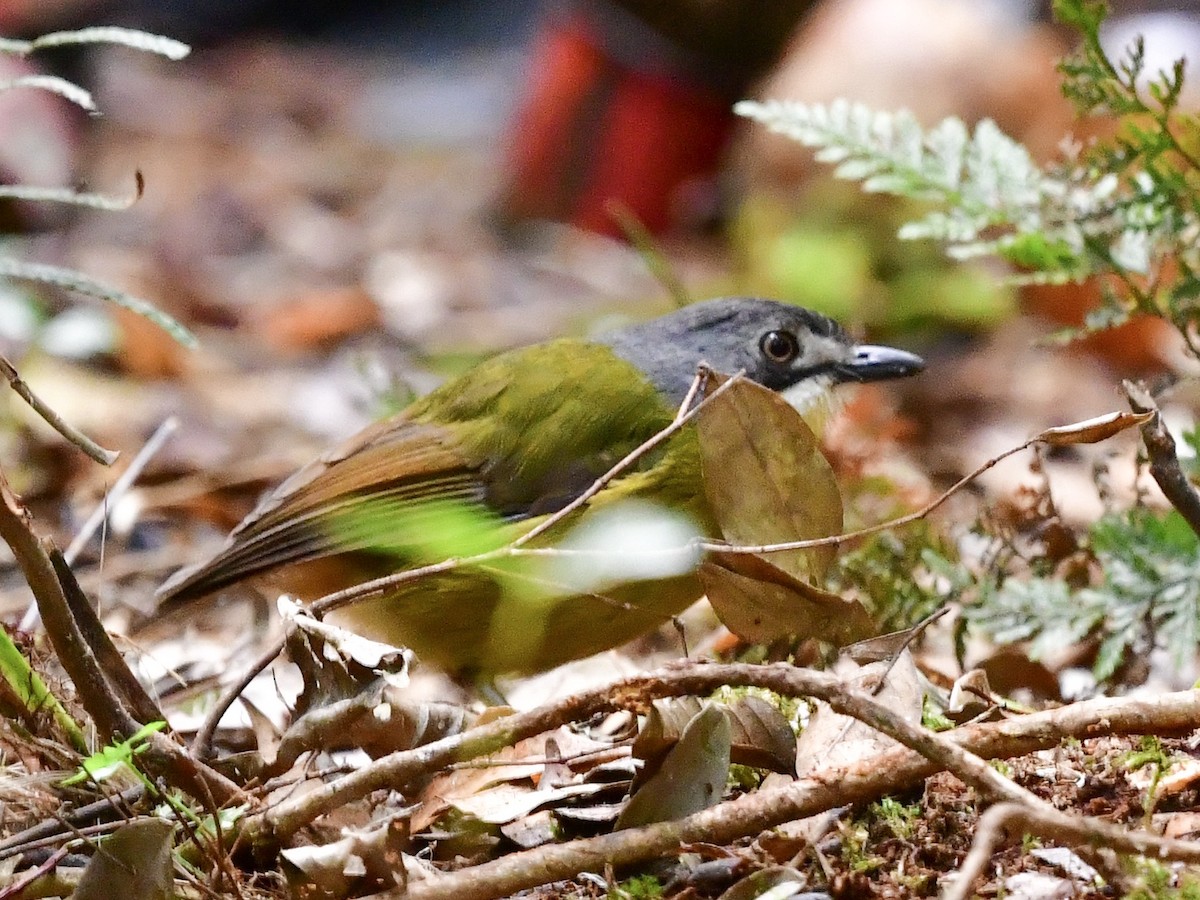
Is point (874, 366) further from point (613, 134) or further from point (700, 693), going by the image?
point (613, 134)

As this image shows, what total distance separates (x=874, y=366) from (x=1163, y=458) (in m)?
1.76

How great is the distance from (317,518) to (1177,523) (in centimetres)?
202

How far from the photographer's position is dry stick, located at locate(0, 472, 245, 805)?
2066mm

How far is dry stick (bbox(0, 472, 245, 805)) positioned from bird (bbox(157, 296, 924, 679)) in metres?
0.88

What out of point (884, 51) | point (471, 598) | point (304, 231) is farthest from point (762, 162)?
point (471, 598)

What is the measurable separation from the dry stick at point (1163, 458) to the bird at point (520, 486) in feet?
3.37

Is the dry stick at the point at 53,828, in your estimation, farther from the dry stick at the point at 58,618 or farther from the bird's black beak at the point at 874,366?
the bird's black beak at the point at 874,366

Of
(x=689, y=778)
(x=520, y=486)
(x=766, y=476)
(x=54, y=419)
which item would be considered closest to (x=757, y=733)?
(x=689, y=778)

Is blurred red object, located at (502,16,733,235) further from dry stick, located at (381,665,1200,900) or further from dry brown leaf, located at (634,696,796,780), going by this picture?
dry stick, located at (381,665,1200,900)

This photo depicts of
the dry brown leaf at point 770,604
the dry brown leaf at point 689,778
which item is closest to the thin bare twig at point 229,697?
the dry brown leaf at point 689,778

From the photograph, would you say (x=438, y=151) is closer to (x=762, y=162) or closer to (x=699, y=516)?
(x=762, y=162)

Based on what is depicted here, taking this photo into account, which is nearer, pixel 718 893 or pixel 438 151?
pixel 718 893

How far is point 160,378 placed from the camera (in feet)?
21.6

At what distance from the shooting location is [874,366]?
414 centimetres
